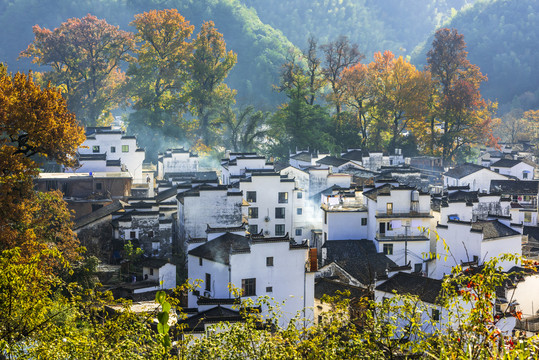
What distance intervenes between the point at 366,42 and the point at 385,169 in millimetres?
78934

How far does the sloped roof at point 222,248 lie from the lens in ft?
85.9

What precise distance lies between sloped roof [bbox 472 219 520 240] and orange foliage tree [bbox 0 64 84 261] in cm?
2034

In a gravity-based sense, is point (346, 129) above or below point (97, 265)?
above

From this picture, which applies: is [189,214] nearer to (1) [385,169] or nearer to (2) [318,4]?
(1) [385,169]

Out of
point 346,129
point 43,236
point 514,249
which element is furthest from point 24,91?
point 346,129

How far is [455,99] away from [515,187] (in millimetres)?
19454

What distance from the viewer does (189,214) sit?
35219 mm

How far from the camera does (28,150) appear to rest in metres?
25.5

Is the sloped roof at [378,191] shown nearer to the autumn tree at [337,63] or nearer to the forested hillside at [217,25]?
the autumn tree at [337,63]

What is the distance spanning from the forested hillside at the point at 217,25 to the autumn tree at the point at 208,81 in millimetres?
22127

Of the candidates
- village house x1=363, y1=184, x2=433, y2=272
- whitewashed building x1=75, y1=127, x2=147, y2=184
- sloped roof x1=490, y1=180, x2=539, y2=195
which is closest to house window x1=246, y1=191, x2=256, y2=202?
village house x1=363, y1=184, x2=433, y2=272

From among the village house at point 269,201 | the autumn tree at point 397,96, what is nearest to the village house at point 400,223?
the village house at point 269,201

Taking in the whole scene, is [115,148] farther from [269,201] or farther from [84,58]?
[84,58]

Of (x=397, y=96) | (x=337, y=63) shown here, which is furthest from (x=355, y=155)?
(x=337, y=63)
